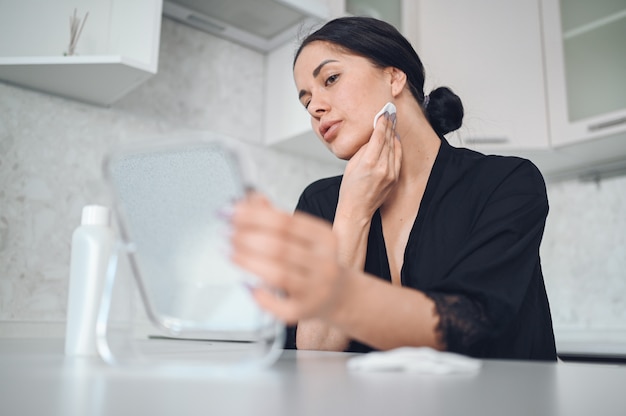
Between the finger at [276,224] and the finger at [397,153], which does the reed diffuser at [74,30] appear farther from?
the finger at [276,224]

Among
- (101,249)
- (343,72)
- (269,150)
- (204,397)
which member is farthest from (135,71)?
(204,397)

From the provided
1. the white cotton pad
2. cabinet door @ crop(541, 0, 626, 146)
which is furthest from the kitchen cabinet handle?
the white cotton pad

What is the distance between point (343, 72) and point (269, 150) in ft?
3.26

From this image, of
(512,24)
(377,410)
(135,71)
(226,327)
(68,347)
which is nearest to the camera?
(377,410)

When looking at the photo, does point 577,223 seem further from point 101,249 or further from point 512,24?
point 101,249

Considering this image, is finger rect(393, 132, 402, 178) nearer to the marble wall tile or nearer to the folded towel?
the folded towel

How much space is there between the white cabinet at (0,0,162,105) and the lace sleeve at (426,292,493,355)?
109cm

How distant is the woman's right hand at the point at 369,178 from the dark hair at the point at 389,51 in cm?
23

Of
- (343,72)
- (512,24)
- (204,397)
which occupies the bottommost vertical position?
(204,397)

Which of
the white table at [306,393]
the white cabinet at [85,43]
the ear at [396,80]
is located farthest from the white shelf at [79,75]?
the white table at [306,393]

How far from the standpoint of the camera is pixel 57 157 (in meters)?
1.62

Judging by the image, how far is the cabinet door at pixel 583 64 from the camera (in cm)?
187

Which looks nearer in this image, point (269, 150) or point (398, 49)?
point (398, 49)

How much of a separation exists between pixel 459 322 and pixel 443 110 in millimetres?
786
